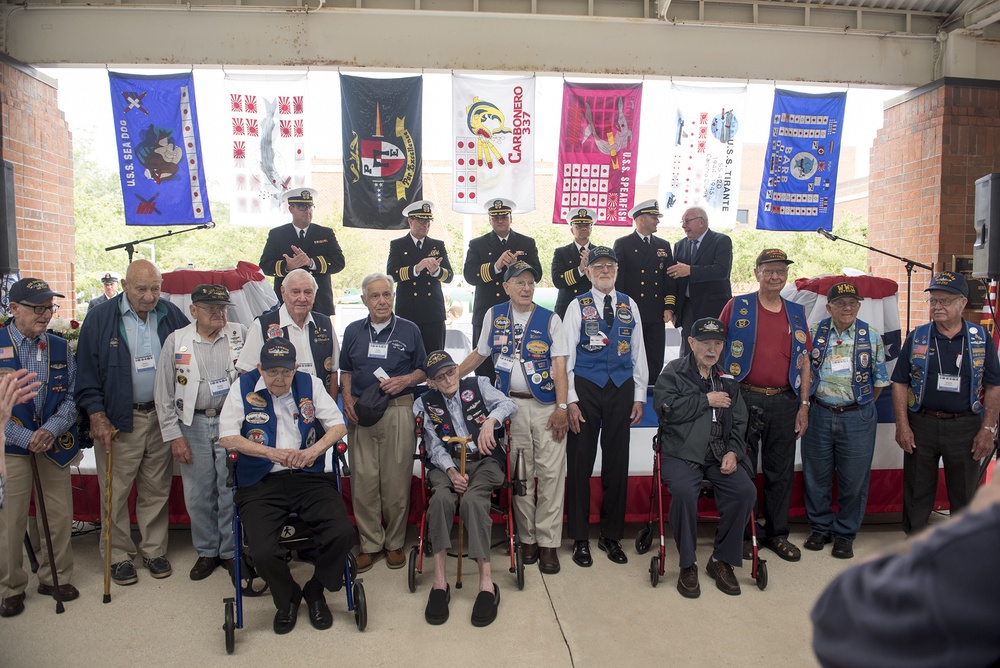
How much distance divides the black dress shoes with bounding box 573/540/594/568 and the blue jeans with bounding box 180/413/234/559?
1.89 meters

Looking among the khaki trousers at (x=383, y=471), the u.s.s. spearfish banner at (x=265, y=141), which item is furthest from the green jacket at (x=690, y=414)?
the u.s.s. spearfish banner at (x=265, y=141)

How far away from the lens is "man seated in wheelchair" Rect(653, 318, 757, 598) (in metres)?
3.37

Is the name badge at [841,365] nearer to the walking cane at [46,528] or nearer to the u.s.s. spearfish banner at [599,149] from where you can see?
the u.s.s. spearfish banner at [599,149]

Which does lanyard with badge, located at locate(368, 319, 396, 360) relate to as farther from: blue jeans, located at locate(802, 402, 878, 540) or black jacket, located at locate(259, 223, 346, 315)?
blue jeans, located at locate(802, 402, 878, 540)

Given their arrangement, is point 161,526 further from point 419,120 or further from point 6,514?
point 419,120

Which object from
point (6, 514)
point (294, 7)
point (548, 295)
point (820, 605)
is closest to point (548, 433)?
point (6, 514)

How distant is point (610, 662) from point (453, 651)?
0.66 meters

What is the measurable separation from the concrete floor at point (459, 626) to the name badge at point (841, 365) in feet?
3.68

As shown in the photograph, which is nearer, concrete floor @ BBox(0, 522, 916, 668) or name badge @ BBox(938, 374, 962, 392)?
concrete floor @ BBox(0, 522, 916, 668)

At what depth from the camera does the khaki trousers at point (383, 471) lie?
3.65m

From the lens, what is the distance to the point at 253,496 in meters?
3.05

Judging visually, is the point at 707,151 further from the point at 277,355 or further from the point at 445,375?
the point at 277,355

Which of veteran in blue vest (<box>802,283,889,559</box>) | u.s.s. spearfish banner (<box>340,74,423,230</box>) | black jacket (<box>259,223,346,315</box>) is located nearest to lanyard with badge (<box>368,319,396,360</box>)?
black jacket (<box>259,223,346,315</box>)

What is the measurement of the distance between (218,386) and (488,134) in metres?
3.93
